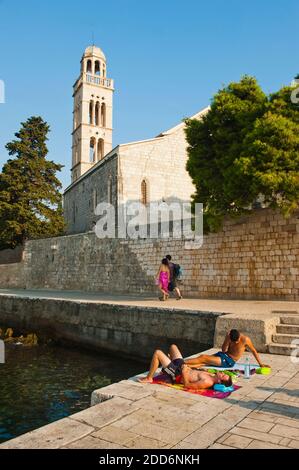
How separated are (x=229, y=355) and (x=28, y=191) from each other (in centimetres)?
2512

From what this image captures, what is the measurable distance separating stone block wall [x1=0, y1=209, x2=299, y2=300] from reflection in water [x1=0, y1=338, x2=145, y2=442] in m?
5.00

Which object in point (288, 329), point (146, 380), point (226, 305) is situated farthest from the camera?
point (226, 305)

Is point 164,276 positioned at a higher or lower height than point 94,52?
lower

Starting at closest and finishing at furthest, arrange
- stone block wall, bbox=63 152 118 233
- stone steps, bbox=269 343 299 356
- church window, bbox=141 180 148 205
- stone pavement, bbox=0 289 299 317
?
stone steps, bbox=269 343 299 356 → stone pavement, bbox=0 289 299 317 → church window, bbox=141 180 148 205 → stone block wall, bbox=63 152 118 233

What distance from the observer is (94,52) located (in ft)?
141

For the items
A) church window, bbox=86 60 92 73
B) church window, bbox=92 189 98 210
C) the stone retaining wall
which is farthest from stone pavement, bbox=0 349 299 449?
church window, bbox=86 60 92 73

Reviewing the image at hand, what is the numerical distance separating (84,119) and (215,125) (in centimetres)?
3095

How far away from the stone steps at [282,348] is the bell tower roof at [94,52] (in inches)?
1709

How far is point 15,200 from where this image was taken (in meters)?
27.6

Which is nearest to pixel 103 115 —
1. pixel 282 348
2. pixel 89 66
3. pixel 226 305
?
pixel 89 66

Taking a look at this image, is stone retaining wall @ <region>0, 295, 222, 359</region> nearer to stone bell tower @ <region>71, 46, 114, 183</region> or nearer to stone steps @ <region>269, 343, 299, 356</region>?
stone steps @ <region>269, 343, 299, 356</region>

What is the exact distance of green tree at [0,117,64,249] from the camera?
1062 inches

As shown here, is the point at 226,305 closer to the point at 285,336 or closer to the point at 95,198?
the point at 285,336

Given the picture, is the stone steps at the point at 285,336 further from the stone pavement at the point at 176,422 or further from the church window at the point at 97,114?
the church window at the point at 97,114
